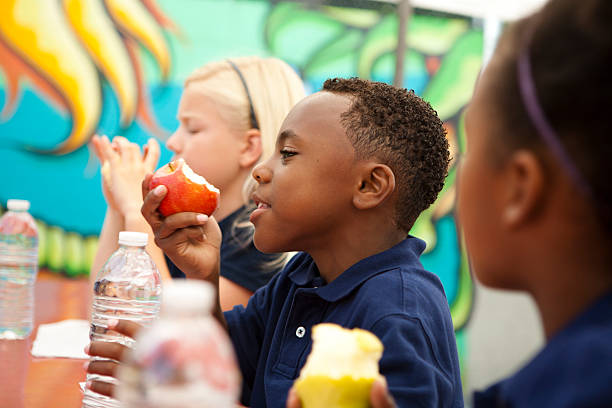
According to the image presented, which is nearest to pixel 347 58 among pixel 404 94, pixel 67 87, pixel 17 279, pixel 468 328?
pixel 67 87

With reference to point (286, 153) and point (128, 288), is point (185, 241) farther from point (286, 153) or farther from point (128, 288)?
point (286, 153)

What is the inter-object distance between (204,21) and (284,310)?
3.00m

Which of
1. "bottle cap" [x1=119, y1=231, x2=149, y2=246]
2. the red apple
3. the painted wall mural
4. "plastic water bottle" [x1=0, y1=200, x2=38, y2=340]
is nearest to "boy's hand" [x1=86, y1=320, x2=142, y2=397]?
"bottle cap" [x1=119, y1=231, x2=149, y2=246]

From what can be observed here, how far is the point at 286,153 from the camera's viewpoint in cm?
128

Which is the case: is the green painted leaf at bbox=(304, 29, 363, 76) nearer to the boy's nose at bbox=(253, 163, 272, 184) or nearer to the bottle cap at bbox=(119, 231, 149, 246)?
the boy's nose at bbox=(253, 163, 272, 184)

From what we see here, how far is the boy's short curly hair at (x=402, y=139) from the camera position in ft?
4.01

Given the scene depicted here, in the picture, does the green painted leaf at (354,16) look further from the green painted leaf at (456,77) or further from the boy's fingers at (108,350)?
the boy's fingers at (108,350)

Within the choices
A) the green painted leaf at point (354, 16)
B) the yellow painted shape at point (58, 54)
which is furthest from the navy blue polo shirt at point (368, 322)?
the green painted leaf at point (354, 16)

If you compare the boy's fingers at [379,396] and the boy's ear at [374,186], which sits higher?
the boy's ear at [374,186]

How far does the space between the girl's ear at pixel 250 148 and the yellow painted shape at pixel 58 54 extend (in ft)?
6.58

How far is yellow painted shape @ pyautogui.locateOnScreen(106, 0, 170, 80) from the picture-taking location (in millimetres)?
3900

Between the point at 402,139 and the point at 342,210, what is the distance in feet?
0.56

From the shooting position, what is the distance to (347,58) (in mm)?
4172

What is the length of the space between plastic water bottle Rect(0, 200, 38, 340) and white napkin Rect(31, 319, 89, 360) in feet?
0.30
